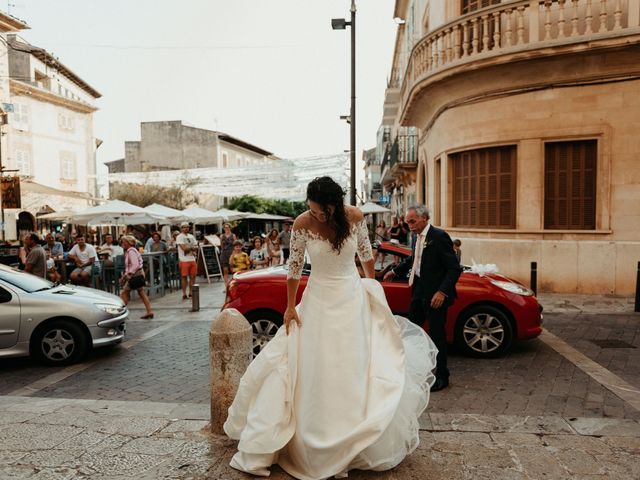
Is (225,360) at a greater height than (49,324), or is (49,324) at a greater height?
(225,360)

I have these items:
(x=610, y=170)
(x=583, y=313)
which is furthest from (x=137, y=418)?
(x=610, y=170)

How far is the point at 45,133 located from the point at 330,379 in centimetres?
3621

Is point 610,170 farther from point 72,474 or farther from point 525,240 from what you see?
point 72,474

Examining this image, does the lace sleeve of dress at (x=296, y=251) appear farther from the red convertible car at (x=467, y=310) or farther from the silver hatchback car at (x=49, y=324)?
the silver hatchback car at (x=49, y=324)

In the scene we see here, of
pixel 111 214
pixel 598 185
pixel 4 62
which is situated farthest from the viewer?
pixel 4 62

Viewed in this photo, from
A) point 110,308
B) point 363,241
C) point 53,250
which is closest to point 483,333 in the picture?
point 363,241

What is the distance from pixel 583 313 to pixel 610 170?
12.2 ft

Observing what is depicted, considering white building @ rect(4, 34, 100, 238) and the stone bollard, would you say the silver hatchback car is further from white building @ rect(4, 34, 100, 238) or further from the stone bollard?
white building @ rect(4, 34, 100, 238)

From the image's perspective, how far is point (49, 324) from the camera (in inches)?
275

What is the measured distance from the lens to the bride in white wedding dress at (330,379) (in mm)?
3365

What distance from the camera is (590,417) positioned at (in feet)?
15.2

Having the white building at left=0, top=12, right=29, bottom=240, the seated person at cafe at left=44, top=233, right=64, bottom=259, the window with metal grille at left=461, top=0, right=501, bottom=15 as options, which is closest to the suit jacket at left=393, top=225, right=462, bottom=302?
the window with metal grille at left=461, top=0, right=501, bottom=15

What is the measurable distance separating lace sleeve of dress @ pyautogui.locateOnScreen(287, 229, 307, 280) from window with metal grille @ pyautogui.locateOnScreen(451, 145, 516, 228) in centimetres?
1013

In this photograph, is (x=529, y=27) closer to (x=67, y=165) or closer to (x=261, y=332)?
(x=261, y=332)
